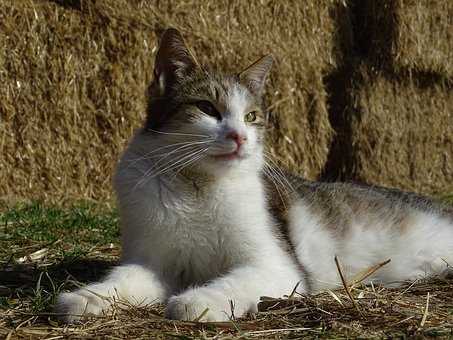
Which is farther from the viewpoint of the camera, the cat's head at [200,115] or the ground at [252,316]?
the cat's head at [200,115]

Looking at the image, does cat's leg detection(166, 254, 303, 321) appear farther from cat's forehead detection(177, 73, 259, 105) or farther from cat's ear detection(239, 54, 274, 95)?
cat's ear detection(239, 54, 274, 95)

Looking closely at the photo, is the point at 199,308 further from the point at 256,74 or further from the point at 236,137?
the point at 256,74

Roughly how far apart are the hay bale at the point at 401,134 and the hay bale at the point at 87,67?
0.87 meters

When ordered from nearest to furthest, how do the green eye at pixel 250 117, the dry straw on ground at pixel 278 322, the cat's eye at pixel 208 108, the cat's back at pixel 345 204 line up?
the dry straw on ground at pixel 278 322 → the cat's eye at pixel 208 108 → the green eye at pixel 250 117 → the cat's back at pixel 345 204

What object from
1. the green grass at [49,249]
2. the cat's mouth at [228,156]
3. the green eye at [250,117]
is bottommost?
the green grass at [49,249]

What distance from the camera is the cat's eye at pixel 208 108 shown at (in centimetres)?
279

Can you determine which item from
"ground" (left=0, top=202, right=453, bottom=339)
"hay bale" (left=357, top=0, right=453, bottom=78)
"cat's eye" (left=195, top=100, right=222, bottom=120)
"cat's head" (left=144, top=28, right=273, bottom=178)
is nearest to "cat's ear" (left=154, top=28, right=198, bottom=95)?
"cat's head" (left=144, top=28, right=273, bottom=178)

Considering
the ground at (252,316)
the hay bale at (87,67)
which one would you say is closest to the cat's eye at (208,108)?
the ground at (252,316)

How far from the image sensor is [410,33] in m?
6.03

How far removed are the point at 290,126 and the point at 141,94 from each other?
1374 millimetres

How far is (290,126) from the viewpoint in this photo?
229 inches

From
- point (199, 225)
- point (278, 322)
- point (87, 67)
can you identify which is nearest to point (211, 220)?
→ point (199, 225)

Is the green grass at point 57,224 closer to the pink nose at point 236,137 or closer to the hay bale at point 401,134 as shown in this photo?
the pink nose at point 236,137

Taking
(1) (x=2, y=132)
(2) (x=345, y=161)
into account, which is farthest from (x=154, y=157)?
(2) (x=345, y=161)
